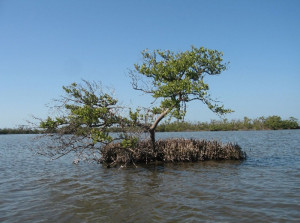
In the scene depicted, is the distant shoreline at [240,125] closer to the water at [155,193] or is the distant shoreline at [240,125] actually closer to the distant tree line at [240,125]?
the distant tree line at [240,125]

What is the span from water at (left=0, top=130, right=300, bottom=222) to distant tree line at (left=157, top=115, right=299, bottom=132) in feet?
158

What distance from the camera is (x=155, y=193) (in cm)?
891

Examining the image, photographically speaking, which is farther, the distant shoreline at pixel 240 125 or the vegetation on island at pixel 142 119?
the distant shoreline at pixel 240 125

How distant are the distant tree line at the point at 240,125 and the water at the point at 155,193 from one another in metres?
48.1

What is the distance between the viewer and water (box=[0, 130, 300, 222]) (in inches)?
268

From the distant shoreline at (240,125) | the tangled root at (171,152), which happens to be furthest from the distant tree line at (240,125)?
the tangled root at (171,152)

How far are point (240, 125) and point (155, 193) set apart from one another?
59.0 metres

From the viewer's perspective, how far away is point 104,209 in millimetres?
7383

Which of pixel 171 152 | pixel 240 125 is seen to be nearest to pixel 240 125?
pixel 240 125

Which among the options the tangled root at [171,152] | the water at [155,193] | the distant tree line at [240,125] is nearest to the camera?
the water at [155,193]

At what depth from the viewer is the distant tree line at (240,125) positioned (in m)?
61.9

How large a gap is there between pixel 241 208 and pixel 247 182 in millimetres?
3175

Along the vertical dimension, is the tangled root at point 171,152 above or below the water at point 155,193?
→ above

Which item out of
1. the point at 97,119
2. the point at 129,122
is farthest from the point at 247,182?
the point at 97,119
